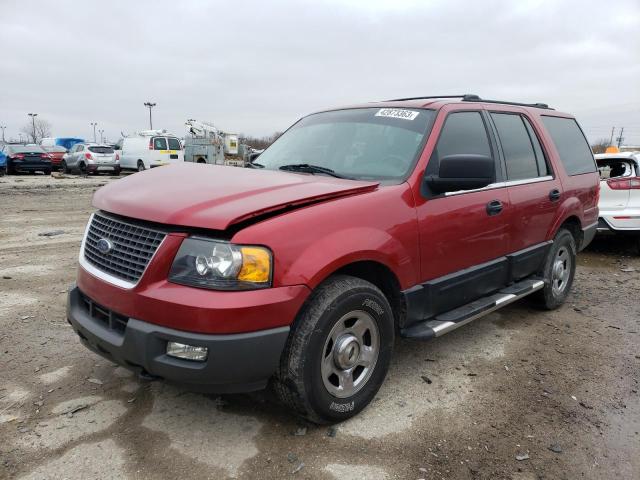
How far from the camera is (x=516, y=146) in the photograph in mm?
4141

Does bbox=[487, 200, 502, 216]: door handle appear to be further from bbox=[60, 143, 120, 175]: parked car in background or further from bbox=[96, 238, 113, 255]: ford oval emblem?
bbox=[60, 143, 120, 175]: parked car in background

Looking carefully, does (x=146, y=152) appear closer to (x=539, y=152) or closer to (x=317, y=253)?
(x=539, y=152)

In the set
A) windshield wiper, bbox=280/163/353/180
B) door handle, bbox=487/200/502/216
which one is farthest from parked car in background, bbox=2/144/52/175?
door handle, bbox=487/200/502/216

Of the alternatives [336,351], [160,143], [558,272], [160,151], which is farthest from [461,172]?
[160,143]

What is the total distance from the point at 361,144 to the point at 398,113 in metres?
0.38

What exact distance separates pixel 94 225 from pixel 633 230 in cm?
697

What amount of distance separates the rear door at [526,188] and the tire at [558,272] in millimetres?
270

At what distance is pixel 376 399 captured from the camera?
122 inches

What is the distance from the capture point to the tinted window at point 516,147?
13.1 feet

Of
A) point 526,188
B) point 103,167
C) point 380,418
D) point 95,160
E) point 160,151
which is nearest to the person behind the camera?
point 380,418

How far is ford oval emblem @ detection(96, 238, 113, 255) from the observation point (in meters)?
2.61

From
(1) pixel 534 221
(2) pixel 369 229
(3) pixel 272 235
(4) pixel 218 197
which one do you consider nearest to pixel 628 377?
(1) pixel 534 221

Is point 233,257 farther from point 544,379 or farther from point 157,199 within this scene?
point 544,379

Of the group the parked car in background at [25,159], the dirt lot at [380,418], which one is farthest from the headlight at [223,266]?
the parked car in background at [25,159]
